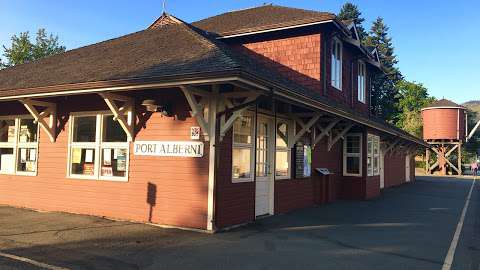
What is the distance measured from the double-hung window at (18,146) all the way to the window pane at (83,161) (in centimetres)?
137

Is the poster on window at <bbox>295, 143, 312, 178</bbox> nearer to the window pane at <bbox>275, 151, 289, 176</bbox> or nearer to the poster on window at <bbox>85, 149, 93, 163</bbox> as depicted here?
the window pane at <bbox>275, 151, 289, 176</bbox>

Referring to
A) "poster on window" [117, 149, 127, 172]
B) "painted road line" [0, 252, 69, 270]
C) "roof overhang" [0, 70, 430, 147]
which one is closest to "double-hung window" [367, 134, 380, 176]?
"roof overhang" [0, 70, 430, 147]

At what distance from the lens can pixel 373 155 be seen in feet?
55.4

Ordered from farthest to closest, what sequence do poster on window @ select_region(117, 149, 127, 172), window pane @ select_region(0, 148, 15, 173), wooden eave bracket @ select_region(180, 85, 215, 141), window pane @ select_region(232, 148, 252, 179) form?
window pane @ select_region(0, 148, 15, 173), poster on window @ select_region(117, 149, 127, 172), window pane @ select_region(232, 148, 252, 179), wooden eave bracket @ select_region(180, 85, 215, 141)

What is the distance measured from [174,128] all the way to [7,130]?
5.86m

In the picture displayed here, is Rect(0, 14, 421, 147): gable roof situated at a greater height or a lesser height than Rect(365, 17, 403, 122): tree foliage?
lesser

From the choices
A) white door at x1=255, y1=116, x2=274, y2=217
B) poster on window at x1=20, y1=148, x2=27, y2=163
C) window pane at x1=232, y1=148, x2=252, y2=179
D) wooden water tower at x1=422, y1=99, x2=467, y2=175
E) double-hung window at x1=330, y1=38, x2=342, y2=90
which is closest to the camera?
window pane at x1=232, y1=148, x2=252, y2=179

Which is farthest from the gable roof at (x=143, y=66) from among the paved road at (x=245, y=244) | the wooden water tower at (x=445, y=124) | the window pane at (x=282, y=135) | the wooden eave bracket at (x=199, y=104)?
the wooden water tower at (x=445, y=124)

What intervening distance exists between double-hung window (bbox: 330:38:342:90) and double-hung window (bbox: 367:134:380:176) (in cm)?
231

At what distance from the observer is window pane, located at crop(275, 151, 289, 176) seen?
1136 centimetres

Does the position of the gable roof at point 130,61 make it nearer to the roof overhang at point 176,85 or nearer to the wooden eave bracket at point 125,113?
the roof overhang at point 176,85

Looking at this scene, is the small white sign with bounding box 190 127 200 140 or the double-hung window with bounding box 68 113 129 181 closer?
the small white sign with bounding box 190 127 200 140

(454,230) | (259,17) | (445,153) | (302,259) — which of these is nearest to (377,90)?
(445,153)

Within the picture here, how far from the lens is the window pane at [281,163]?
37.3 ft
